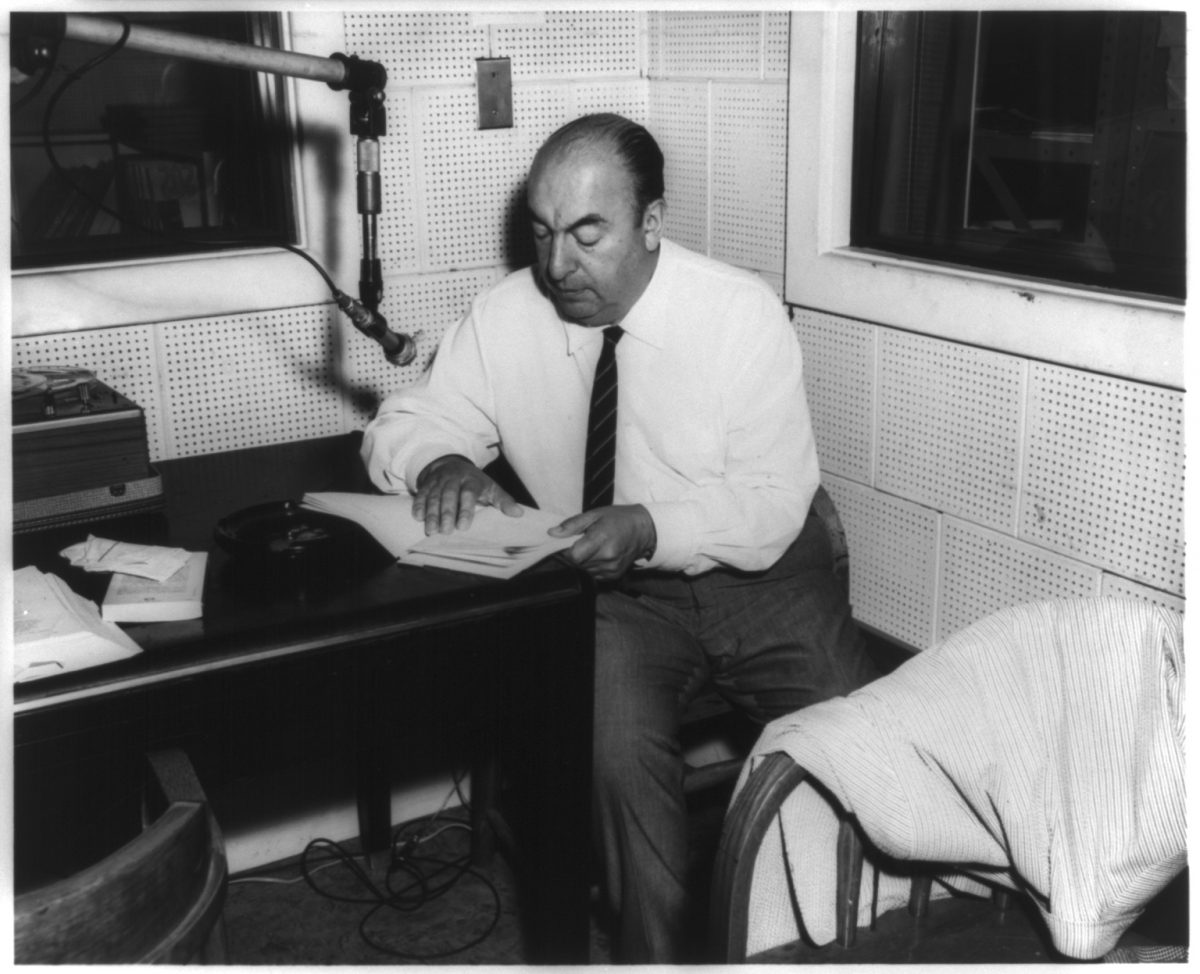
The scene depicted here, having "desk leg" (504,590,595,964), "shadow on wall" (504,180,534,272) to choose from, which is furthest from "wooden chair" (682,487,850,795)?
"shadow on wall" (504,180,534,272)

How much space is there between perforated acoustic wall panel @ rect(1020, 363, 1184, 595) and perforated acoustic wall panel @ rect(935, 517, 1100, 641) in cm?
3

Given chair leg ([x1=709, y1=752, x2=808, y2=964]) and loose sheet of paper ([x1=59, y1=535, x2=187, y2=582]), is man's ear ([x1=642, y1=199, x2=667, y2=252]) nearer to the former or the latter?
loose sheet of paper ([x1=59, y1=535, x2=187, y2=582])

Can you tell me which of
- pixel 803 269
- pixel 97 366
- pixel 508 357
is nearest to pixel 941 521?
pixel 803 269

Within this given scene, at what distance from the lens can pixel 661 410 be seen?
7.41 feet

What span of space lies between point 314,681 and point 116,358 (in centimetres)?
109

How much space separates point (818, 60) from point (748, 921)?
1647mm

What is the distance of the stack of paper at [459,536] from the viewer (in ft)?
5.65

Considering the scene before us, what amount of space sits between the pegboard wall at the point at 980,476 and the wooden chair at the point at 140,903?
145 centimetres

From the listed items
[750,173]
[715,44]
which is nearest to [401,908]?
[750,173]

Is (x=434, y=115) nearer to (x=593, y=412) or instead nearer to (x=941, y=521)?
(x=593, y=412)

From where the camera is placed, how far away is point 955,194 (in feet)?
7.64

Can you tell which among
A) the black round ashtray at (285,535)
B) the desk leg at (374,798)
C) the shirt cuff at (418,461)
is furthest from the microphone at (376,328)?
the desk leg at (374,798)

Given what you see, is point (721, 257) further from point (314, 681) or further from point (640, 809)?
point (314, 681)

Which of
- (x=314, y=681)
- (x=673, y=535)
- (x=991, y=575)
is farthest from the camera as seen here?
(x=991, y=575)
